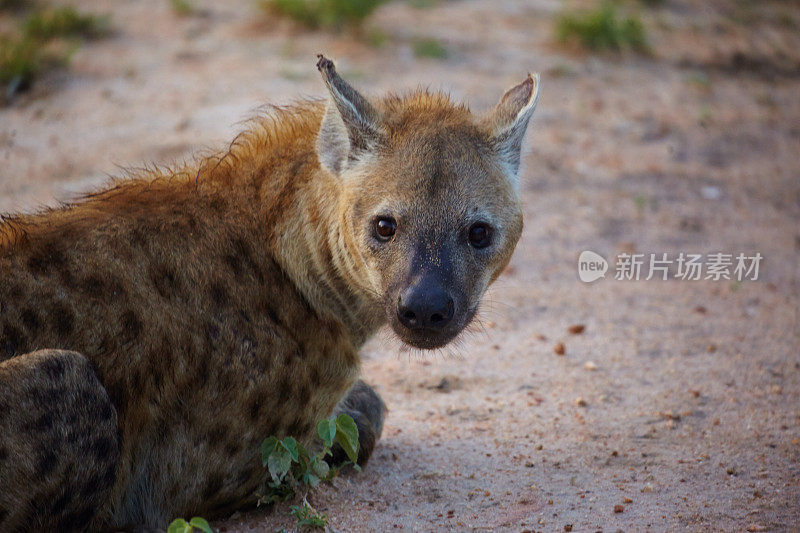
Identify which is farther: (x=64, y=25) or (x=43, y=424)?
(x=64, y=25)

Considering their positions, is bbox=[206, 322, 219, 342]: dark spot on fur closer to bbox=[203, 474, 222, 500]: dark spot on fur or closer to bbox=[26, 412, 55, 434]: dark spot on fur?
bbox=[203, 474, 222, 500]: dark spot on fur

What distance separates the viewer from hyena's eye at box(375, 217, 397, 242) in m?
3.06

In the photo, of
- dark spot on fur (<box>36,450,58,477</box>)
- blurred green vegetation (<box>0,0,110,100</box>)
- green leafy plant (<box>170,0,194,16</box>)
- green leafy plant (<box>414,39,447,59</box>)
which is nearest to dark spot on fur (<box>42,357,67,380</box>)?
dark spot on fur (<box>36,450,58,477</box>)

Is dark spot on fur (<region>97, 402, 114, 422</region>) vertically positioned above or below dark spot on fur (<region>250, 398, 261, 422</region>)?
above

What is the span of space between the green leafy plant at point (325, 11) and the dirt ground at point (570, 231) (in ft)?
0.42

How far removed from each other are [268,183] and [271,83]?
4052mm

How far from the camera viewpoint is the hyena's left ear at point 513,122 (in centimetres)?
327

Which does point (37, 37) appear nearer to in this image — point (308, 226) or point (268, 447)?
point (308, 226)

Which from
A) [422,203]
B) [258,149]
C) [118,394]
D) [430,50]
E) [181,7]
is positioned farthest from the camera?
[181,7]

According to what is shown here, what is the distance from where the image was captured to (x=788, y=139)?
297 inches

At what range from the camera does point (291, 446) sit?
9.66ft

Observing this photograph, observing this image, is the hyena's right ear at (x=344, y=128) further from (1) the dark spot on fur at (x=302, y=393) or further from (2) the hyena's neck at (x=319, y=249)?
(1) the dark spot on fur at (x=302, y=393)

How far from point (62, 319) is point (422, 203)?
1218 millimetres

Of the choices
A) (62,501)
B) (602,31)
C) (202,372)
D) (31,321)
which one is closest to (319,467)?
(202,372)
